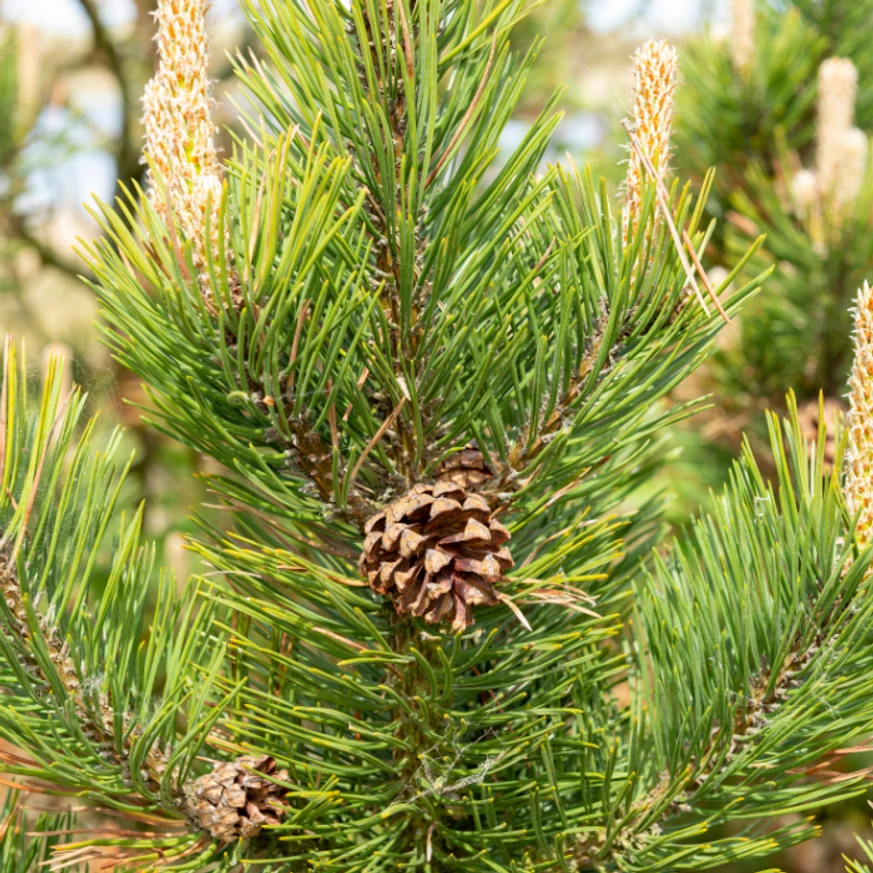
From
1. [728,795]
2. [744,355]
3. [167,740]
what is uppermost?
[744,355]

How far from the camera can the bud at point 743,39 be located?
108 centimetres

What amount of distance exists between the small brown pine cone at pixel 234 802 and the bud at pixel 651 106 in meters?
0.34

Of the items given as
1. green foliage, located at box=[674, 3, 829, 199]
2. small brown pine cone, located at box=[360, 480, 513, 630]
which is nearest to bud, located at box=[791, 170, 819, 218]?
green foliage, located at box=[674, 3, 829, 199]

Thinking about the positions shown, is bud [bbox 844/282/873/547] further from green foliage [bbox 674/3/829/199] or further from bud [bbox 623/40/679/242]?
green foliage [bbox 674/3/829/199]

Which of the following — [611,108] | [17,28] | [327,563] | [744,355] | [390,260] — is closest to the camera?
[390,260]

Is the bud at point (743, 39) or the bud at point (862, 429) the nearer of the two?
the bud at point (862, 429)

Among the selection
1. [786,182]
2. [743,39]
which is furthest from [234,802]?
[743,39]

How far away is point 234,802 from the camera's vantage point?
0.46 m

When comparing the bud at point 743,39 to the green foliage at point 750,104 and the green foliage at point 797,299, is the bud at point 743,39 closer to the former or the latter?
the green foliage at point 750,104

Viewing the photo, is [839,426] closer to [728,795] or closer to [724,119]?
[728,795]

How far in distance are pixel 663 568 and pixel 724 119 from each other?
0.81 meters

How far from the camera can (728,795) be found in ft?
1.56

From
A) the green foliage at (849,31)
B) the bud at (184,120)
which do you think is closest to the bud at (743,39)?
the green foliage at (849,31)

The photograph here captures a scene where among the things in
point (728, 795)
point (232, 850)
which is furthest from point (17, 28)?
point (728, 795)
